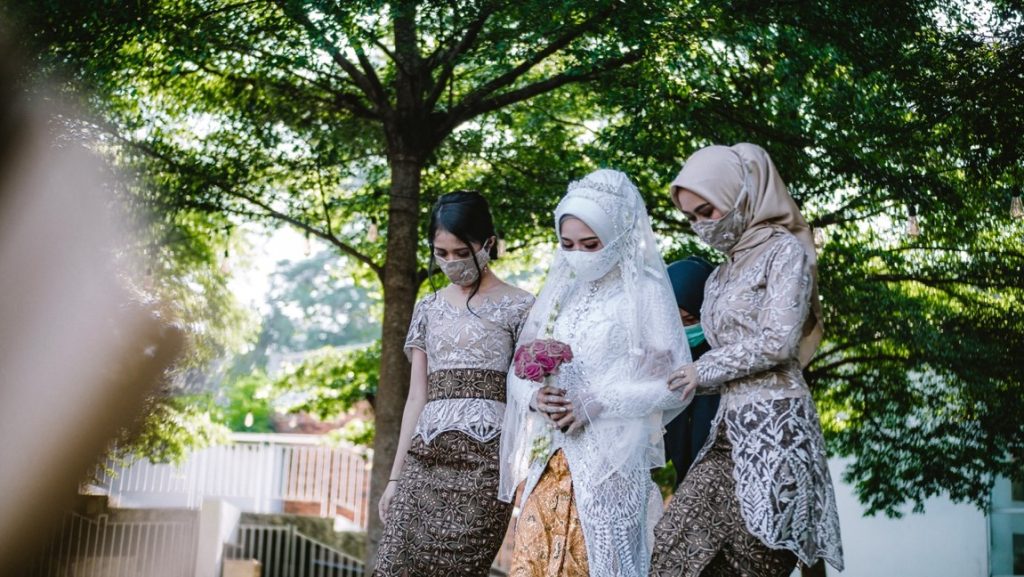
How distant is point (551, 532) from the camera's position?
3.62 meters

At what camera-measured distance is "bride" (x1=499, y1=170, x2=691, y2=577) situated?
3.59 m

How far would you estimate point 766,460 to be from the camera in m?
3.12

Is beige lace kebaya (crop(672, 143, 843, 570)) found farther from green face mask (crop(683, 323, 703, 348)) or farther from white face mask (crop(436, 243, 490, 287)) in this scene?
white face mask (crop(436, 243, 490, 287))

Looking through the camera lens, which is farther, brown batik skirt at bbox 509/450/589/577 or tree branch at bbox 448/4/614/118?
tree branch at bbox 448/4/614/118

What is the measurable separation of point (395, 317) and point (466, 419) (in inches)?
190

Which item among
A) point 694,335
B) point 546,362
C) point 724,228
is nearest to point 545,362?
point 546,362

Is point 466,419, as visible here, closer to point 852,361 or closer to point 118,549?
point 852,361

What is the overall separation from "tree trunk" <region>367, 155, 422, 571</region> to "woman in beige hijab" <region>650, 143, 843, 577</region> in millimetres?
5738

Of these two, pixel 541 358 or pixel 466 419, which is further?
pixel 466 419

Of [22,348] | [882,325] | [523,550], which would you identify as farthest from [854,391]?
[22,348]

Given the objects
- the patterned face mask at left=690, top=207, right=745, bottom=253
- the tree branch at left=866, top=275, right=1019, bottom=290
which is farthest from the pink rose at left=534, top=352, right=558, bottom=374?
the tree branch at left=866, top=275, right=1019, bottom=290

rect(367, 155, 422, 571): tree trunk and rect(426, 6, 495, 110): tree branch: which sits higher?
rect(426, 6, 495, 110): tree branch

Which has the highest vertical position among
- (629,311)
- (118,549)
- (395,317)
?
(395,317)

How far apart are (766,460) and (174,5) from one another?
22.6 ft
